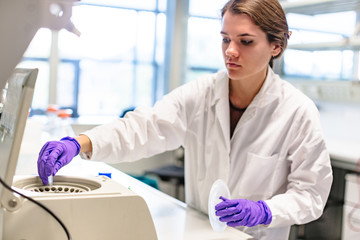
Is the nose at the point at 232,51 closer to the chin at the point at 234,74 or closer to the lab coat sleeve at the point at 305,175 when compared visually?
the chin at the point at 234,74

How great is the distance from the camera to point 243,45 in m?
1.34

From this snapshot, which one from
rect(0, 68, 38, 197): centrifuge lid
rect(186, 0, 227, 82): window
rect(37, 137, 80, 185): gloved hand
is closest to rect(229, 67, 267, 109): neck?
rect(37, 137, 80, 185): gloved hand

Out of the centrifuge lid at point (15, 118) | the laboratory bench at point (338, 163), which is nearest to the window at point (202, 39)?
the laboratory bench at point (338, 163)

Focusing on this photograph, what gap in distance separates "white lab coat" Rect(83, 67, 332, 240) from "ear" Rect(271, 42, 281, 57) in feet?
0.26

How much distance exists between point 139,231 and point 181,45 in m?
3.81

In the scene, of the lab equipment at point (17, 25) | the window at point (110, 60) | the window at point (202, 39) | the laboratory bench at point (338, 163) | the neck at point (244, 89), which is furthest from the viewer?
the window at point (202, 39)

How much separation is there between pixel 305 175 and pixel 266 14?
538mm

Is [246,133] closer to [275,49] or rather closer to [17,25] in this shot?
[275,49]

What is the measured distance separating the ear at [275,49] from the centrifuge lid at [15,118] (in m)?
0.91

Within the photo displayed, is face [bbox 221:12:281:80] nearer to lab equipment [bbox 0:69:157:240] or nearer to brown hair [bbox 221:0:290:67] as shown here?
brown hair [bbox 221:0:290:67]

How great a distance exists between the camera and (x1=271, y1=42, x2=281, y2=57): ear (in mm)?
1410

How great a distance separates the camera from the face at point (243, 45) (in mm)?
1328

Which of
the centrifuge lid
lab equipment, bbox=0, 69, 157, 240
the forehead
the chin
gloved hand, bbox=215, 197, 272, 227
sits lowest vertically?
gloved hand, bbox=215, 197, 272, 227

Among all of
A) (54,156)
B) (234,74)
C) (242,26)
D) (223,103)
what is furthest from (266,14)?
(54,156)
